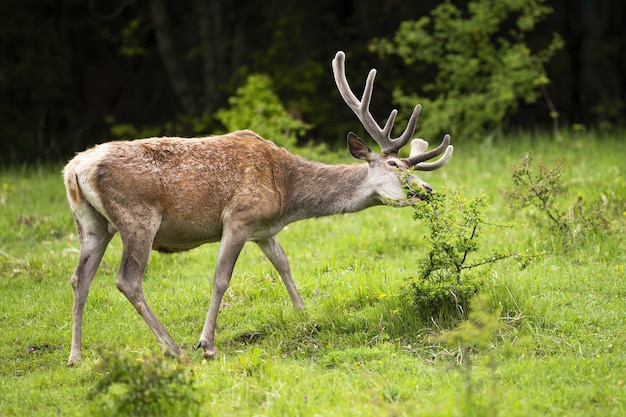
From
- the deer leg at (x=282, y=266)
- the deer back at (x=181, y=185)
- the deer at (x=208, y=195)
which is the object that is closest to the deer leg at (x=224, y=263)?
the deer at (x=208, y=195)

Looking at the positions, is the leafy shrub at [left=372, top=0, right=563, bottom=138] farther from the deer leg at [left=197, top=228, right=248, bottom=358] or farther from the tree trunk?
the deer leg at [left=197, top=228, right=248, bottom=358]

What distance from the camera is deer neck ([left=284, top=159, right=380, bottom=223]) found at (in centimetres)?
761

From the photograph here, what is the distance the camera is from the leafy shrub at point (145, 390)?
5208 millimetres

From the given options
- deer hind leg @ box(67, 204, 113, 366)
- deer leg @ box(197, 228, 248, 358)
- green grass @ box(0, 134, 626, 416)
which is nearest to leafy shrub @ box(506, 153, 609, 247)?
green grass @ box(0, 134, 626, 416)

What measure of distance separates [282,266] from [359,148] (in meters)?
1.21

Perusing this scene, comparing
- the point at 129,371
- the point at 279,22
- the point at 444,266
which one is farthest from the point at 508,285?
the point at 279,22

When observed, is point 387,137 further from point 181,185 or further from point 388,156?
point 181,185

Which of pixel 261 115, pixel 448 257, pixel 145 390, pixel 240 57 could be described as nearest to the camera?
pixel 145 390

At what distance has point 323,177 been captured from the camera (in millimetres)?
7734

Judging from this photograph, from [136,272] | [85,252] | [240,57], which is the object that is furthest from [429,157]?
[240,57]

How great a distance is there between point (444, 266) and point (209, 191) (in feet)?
6.37

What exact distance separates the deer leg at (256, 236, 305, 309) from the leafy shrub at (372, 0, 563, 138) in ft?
24.4

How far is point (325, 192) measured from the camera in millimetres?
7660

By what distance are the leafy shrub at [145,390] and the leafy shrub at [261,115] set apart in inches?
317
